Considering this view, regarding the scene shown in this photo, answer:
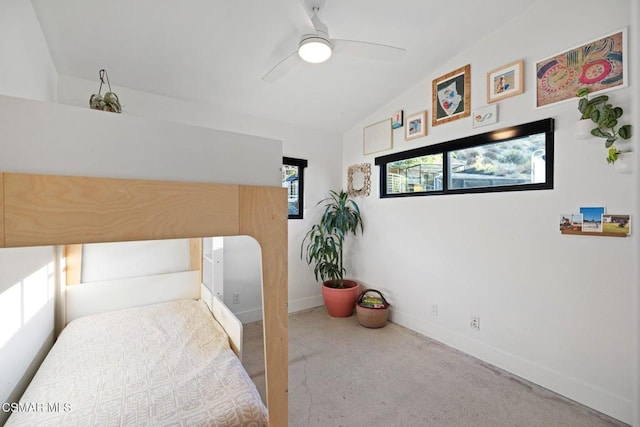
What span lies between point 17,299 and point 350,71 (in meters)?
2.88

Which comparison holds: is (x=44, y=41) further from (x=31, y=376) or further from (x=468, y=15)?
(x=468, y=15)

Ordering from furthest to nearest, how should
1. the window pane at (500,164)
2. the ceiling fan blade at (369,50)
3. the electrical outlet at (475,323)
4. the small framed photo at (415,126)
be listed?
the small framed photo at (415,126) < the electrical outlet at (475,323) < the window pane at (500,164) < the ceiling fan blade at (369,50)

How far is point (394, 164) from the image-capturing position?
132 inches

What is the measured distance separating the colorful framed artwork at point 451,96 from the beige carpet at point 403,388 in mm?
2254

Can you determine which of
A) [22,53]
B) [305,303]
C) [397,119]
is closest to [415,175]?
[397,119]

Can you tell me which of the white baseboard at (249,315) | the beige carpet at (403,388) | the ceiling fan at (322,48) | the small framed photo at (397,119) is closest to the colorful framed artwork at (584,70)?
the ceiling fan at (322,48)

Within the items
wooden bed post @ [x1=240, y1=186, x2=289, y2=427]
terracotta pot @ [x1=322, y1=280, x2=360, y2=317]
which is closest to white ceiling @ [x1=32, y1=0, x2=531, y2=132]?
wooden bed post @ [x1=240, y1=186, x2=289, y2=427]

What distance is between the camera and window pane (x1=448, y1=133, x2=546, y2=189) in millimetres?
2162

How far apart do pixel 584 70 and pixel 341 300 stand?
2.93 meters

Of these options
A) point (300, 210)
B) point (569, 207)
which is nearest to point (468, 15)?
point (569, 207)

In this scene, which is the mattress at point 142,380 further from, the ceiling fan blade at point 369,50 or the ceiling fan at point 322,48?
the ceiling fan blade at point 369,50

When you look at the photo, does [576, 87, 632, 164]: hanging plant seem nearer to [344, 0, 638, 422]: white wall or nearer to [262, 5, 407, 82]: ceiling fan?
[344, 0, 638, 422]: white wall

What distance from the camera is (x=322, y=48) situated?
1.69 metres

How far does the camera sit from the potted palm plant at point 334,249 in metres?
3.32
